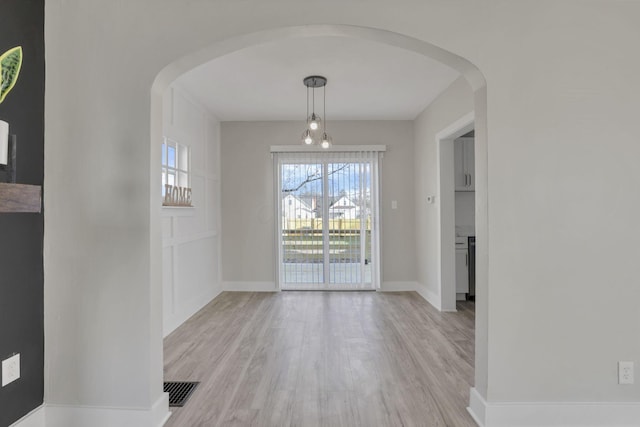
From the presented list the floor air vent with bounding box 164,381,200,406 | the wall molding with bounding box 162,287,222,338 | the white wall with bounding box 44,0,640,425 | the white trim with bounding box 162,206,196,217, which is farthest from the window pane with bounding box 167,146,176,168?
the floor air vent with bounding box 164,381,200,406

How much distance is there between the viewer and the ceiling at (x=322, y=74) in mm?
3035

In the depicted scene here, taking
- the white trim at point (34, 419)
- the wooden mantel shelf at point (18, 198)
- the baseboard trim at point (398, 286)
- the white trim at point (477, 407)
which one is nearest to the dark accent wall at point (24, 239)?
the white trim at point (34, 419)

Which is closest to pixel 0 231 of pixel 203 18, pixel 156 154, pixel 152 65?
pixel 156 154

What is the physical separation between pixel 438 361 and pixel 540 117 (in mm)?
1939

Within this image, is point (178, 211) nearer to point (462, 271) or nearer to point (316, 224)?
point (316, 224)

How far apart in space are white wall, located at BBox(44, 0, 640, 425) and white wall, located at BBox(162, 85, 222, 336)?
1.57 meters

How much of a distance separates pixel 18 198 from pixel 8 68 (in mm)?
501

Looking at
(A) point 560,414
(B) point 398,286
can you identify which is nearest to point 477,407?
(A) point 560,414

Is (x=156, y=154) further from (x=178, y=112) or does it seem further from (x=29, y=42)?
(x=178, y=112)

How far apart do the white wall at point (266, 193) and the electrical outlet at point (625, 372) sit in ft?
11.2

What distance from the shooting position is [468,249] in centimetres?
472

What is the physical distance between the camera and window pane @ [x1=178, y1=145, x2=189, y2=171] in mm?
3979

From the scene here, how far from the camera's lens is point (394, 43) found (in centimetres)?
206

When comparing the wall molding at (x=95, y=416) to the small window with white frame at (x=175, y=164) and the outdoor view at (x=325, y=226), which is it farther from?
the outdoor view at (x=325, y=226)
